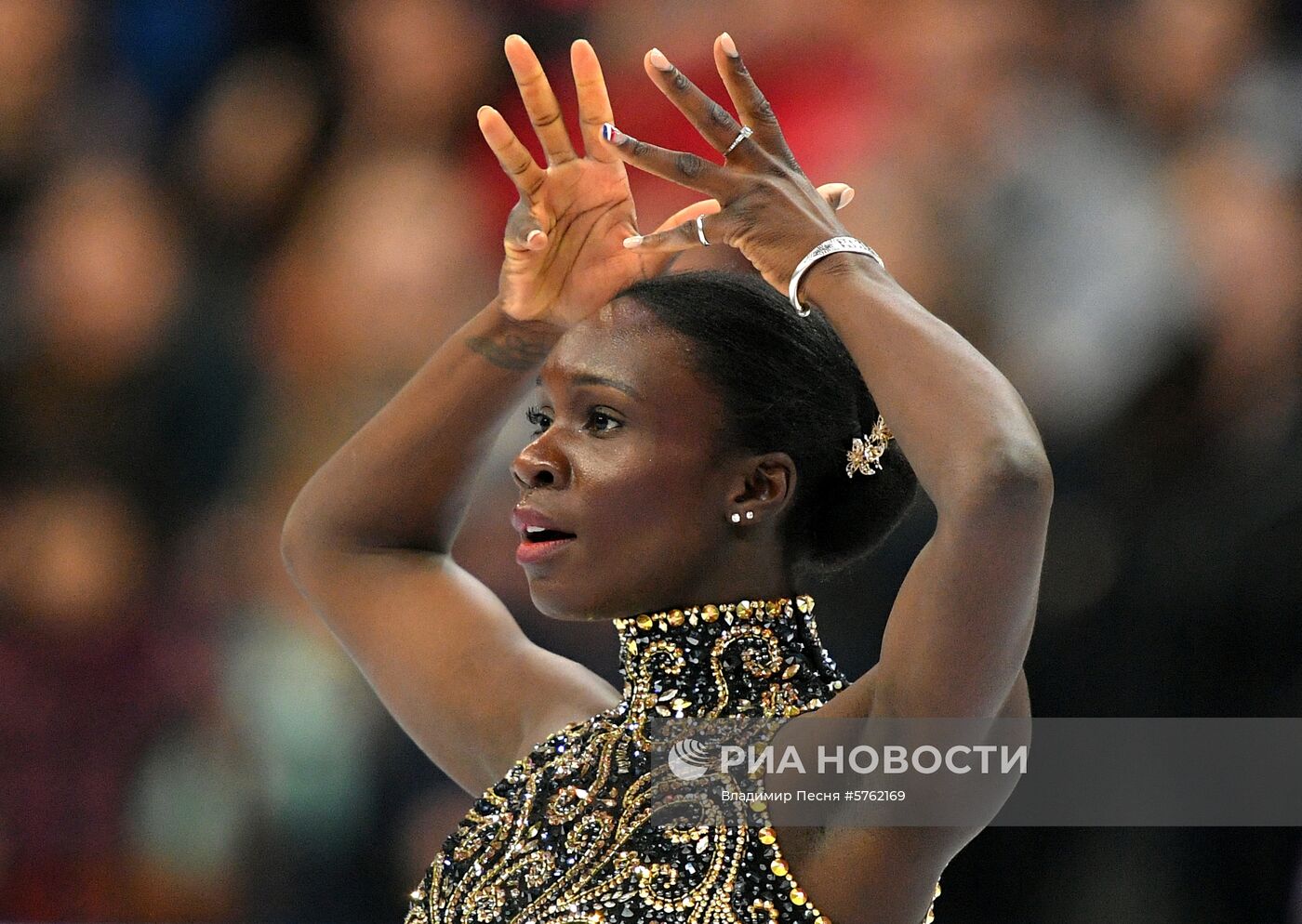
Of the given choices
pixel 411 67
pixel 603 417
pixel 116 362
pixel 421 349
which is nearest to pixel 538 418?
pixel 603 417

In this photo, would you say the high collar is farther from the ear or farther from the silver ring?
the silver ring

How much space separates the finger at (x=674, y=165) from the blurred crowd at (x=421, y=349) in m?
1.19

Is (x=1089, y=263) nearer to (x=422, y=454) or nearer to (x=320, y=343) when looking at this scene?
(x=422, y=454)

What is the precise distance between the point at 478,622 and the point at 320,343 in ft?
4.05

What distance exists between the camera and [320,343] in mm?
2973

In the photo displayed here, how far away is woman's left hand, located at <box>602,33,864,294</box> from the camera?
1.39 m

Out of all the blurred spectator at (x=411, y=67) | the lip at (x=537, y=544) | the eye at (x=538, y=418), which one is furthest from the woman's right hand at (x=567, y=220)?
the blurred spectator at (x=411, y=67)

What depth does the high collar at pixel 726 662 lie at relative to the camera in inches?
61.4

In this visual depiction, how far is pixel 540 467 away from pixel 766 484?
24 centimetres

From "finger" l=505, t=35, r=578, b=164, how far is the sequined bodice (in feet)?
1.80

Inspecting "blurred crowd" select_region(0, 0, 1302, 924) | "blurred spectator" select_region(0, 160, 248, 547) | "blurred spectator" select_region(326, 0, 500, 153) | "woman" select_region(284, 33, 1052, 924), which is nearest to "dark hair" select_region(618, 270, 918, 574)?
"woman" select_region(284, 33, 1052, 924)

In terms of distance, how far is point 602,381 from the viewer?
63.4 inches

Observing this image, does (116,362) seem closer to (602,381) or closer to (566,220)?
(566,220)

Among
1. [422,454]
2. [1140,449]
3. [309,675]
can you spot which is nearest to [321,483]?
[422,454]
